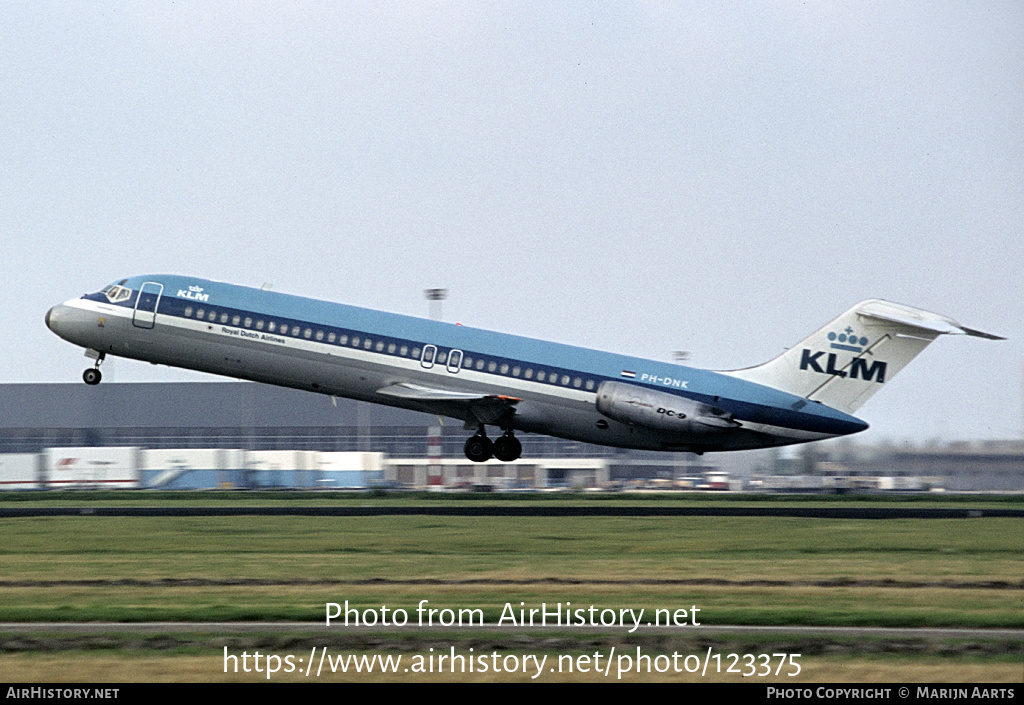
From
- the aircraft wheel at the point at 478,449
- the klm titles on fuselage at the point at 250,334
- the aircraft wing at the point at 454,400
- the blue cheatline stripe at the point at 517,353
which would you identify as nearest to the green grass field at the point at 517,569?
the aircraft wheel at the point at 478,449

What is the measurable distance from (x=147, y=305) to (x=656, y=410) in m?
15.7

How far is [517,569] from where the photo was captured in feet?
93.0

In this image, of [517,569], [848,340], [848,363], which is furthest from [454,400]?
[848,340]

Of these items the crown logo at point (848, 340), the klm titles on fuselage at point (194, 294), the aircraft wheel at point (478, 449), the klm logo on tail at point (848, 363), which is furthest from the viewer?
the aircraft wheel at point (478, 449)

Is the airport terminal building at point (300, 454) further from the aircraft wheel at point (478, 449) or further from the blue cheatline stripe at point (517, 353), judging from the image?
the aircraft wheel at point (478, 449)

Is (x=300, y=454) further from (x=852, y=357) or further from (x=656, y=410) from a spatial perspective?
(x=852, y=357)

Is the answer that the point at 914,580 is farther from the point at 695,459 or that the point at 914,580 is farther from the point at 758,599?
the point at 695,459

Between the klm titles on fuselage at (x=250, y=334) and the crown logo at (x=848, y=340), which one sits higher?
the klm titles on fuselage at (x=250, y=334)

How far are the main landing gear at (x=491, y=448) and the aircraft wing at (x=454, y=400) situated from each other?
1236 mm

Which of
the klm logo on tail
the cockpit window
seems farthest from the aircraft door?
the klm logo on tail

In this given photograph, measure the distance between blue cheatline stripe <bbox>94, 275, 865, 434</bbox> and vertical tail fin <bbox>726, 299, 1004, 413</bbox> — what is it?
482mm

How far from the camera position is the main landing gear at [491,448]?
37.9 m

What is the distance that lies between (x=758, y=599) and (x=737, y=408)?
12.8 m

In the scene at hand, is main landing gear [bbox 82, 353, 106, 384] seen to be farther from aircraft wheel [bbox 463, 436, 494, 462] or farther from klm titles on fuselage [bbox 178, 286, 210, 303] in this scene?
aircraft wheel [bbox 463, 436, 494, 462]
